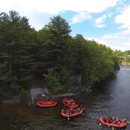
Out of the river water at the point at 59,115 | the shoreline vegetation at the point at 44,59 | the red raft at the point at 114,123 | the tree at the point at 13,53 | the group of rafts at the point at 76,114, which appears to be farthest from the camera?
the shoreline vegetation at the point at 44,59

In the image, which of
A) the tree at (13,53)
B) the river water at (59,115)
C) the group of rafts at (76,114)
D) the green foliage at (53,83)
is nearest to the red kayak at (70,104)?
the group of rafts at (76,114)

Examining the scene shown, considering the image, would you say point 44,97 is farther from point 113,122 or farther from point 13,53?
point 113,122

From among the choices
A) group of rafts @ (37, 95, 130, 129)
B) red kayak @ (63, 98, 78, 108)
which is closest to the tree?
group of rafts @ (37, 95, 130, 129)

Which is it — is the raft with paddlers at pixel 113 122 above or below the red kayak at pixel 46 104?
below

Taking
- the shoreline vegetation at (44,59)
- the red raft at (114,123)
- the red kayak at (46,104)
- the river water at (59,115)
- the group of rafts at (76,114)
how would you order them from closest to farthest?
the river water at (59,115) → the red raft at (114,123) → the group of rafts at (76,114) → the red kayak at (46,104) → the shoreline vegetation at (44,59)

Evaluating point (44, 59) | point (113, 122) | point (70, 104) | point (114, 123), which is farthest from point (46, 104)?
point (44, 59)

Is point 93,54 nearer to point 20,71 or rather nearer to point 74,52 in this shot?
point 74,52

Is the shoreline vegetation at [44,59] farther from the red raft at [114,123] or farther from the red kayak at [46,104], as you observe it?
the red raft at [114,123]

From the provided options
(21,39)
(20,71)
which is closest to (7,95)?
(20,71)

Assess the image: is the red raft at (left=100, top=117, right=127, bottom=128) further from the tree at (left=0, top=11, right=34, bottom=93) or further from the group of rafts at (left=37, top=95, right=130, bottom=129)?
the tree at (left=0, top=11, right=34, bottom=93)
